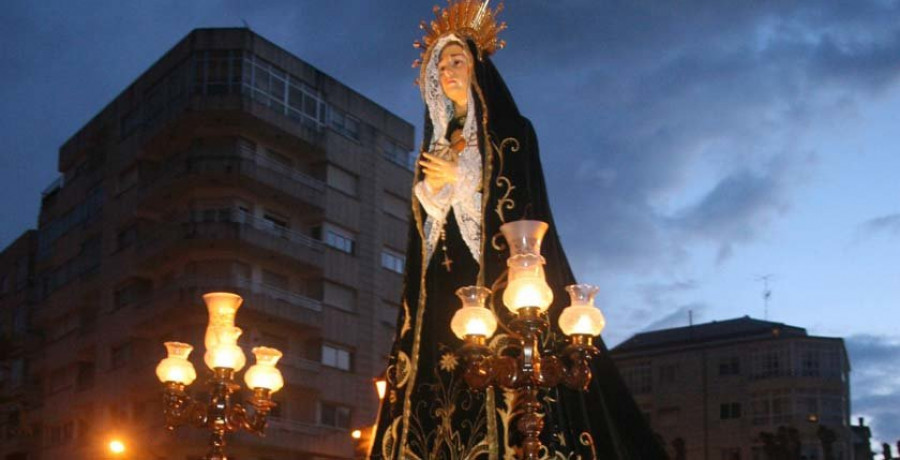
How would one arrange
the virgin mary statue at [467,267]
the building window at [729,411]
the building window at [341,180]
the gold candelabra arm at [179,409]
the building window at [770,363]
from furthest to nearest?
the building window at [729,411] → the building window at [770,363] → the building window at [341,180] → the gold candelabra arm at [179,409] → the virgin mary statue at [467,267]

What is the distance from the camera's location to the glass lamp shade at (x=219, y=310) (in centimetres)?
896

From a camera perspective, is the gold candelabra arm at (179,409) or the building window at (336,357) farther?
the building window at (336,357)

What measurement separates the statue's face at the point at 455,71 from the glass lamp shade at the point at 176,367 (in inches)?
145

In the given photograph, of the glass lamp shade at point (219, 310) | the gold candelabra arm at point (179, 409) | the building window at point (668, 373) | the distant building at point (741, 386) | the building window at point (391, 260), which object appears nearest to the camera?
the glass lamp shade at point (219, 310)

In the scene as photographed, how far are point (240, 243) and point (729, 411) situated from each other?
19848 mm

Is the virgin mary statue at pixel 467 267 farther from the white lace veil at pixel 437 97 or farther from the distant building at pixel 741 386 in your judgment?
the distant building at pixel 741 386

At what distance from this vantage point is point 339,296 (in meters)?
37.2

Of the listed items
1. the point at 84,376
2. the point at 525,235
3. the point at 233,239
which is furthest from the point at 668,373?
the point at 525,235

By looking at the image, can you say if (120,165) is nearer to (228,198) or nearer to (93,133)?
(93,133)

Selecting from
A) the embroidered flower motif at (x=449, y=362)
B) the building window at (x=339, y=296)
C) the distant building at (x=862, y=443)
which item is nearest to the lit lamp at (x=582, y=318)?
the embroidered flower motif at (x=449, y=362)

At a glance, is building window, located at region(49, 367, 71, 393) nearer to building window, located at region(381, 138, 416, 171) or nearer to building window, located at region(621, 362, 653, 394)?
building window, located at region(381, 138, 416, 171)

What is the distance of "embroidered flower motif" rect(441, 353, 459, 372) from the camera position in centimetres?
657

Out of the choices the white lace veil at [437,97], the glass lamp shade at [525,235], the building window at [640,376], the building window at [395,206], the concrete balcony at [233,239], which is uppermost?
the building window at [395,206]

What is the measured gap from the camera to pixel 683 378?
44875 mm
